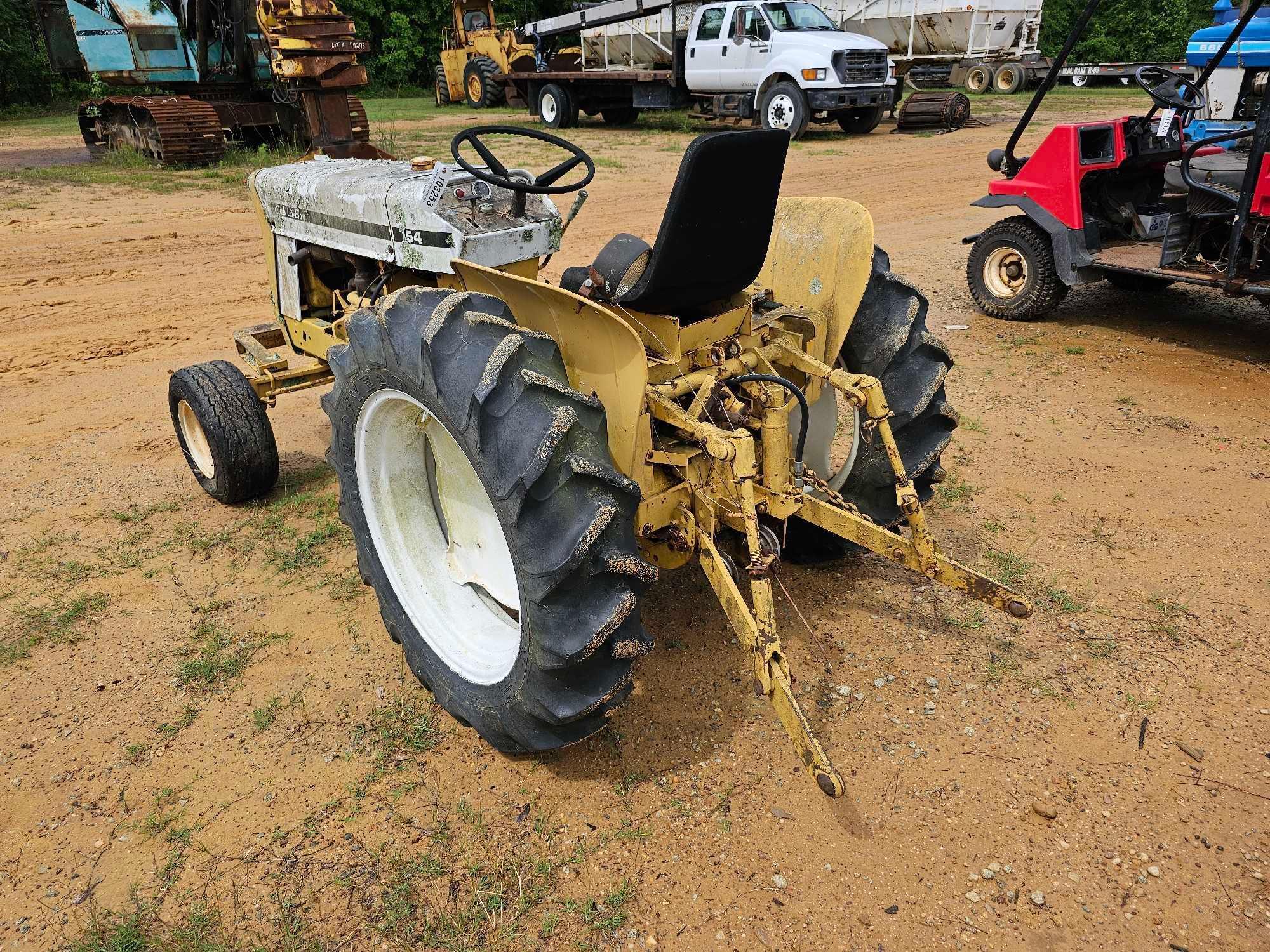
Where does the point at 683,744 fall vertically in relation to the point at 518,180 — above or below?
below

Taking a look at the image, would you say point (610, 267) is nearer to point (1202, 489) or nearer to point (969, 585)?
point (969, 585)

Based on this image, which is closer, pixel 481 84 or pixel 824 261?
pixel 824 261

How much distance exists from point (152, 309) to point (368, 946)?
21.9 feet

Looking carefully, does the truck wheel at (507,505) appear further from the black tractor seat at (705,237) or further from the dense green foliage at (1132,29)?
the dense green foliage at (1132,29)

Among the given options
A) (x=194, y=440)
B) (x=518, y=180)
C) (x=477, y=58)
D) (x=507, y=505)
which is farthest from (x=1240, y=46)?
(x=477, y=58)

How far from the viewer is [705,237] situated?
2.39 m

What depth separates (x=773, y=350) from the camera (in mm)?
2779

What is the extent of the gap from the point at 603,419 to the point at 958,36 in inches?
989

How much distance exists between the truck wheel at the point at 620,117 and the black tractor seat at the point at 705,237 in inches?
735

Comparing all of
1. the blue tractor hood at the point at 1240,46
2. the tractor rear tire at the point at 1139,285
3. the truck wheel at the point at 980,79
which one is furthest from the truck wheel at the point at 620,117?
the tractor rear tire at the point at 1139,285

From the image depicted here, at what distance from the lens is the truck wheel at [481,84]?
2198 cm

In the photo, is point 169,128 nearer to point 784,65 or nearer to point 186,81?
point 186,81

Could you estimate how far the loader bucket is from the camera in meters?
2.89

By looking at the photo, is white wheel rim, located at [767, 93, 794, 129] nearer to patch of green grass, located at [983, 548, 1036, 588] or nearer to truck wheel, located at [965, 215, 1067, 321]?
truck wheel, located at [965, 215, 1067, 321]
